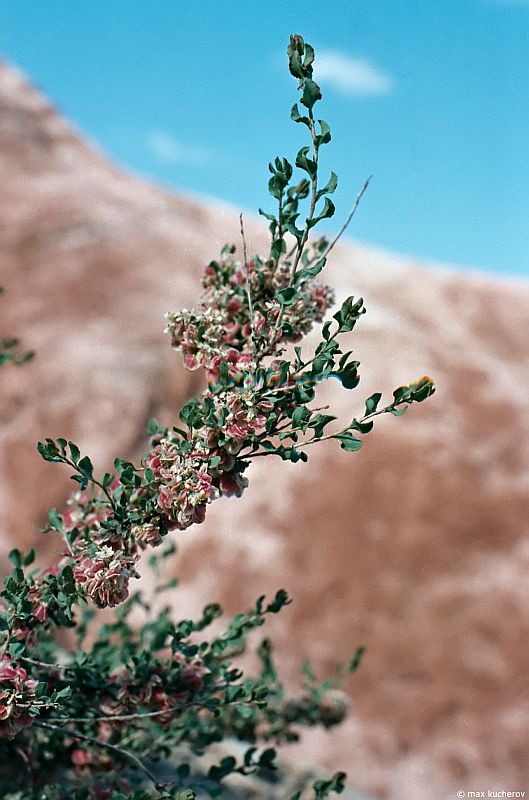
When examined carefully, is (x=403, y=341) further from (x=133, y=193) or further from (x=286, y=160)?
(x=286, y=160)

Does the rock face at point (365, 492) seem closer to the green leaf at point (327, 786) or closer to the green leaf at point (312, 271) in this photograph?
the green leaf at point (327, 786)

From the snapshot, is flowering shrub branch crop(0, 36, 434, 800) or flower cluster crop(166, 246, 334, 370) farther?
flower cluster crop(166, 246, 334, 370)

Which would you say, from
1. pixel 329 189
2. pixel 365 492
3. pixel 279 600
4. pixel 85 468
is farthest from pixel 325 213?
pixel 365 492

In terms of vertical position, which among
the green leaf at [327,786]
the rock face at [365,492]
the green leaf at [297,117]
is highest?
the rock face at [365,492]

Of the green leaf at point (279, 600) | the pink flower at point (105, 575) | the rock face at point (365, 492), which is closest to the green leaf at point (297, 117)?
the pink flower at point (105, 575)

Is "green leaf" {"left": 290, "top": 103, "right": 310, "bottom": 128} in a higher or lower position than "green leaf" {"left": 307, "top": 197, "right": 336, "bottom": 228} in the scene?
higher

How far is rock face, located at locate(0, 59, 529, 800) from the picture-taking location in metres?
5.17

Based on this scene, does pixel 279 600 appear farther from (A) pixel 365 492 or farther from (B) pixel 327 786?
(A) pixel 365 492

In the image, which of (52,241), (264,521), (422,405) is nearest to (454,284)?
(422,405)

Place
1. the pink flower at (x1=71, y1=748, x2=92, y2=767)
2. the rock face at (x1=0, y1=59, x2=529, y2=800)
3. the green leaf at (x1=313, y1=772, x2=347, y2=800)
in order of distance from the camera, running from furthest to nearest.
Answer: the rock face at (x1=0, y1=59, x2=529, y2=800), the pink flower at (x1=71, y1=748, x2=92, y2=767), the green leaf at (x1=313, y1=772, x2=347, y2=800)

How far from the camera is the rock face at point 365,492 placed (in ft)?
17.0

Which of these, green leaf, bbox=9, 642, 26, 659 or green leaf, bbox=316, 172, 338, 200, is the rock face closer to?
green leaf, bbox=9, 642, 26, 659

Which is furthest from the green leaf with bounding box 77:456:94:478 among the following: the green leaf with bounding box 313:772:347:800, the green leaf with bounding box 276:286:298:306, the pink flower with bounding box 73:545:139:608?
the green leaf with bounding box 313:772:347:800

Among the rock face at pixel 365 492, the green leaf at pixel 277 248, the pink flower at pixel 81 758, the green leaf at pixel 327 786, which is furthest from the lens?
the rock face at pixel 365 492
